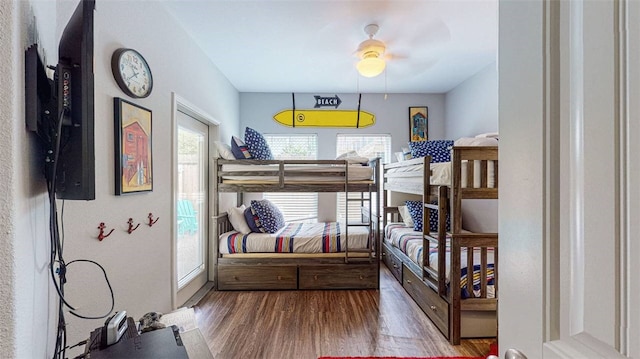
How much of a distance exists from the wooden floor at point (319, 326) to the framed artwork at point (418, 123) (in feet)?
7.78

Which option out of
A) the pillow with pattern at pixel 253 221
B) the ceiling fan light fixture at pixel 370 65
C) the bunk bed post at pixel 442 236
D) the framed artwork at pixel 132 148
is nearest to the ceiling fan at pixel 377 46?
the ceiling fan light fixture at pixel 370 65

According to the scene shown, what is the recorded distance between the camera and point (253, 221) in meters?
3.39

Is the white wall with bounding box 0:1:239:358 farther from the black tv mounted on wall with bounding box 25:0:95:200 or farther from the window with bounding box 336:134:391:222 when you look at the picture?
the window with bounding box 336:134:391:222

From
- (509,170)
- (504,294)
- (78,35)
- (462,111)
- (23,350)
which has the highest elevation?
(462,111)

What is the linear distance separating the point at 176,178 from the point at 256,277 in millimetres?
1430

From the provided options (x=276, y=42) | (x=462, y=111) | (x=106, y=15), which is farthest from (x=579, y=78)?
(x=462, y=111)

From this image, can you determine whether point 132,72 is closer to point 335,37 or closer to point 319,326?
point 335,37

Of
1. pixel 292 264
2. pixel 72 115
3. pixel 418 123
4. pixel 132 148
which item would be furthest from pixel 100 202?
pixel 418 123

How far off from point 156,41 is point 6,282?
2139mm

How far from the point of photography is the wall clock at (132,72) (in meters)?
1.75

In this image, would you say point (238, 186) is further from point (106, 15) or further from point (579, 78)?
point (579, 78)

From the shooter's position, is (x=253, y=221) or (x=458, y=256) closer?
(x=458, y=256)

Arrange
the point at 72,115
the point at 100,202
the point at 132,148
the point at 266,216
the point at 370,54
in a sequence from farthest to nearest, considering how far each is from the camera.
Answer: the point at 266,216 → the point at 370,54 → the point at 132,148 → the point at 100,202 → the point at 72,115

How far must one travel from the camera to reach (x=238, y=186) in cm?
319
